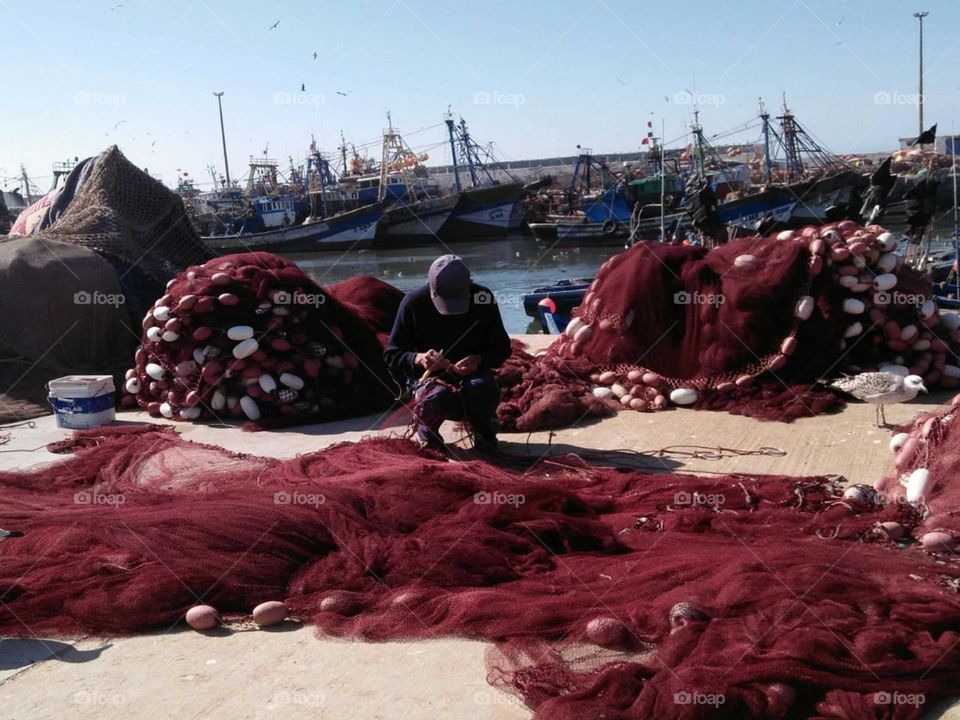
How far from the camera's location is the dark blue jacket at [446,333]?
16.7 ft

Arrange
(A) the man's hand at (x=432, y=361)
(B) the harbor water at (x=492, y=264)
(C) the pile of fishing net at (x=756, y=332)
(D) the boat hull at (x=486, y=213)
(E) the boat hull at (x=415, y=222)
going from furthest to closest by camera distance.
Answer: (E) the boat hull at (x=415, y=222), (D) the boat hull at (x=486, y=213), (B) the harbor water at (x=492, y=264), (C) the pile of fishing net at (x=756, y=332), (A) the man's hand at (x=432, y=361)

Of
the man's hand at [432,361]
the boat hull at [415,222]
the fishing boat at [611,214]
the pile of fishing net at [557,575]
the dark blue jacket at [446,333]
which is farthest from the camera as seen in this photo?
the boat hull at [415,222]

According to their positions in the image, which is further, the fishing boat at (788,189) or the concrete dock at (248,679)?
the fishing boat at (788,189)

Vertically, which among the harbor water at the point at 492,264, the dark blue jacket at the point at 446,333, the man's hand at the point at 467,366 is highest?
the dark blue jacket at the point at 446,333

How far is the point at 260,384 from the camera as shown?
617 centimetres

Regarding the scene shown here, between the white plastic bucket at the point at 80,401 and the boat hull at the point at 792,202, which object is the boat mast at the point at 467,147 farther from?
the white plastic bucket at the point at 80,401

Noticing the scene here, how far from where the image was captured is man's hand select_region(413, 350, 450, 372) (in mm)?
4871

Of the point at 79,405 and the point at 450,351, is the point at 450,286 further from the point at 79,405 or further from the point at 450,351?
the point at 79,405

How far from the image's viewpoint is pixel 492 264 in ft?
123

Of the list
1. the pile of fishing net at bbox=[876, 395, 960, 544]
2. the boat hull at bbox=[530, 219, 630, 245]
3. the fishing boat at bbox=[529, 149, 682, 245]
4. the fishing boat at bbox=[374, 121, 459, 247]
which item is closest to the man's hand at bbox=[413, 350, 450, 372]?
the pile of fishing net at bbox=[876, 395, 960, 544]

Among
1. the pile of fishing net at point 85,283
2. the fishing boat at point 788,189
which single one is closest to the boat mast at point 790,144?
the fishing boat at point 788,189

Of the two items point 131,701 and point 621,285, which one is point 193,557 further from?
point 621,285

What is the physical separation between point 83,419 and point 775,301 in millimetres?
4740

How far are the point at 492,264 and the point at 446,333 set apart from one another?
107ft
